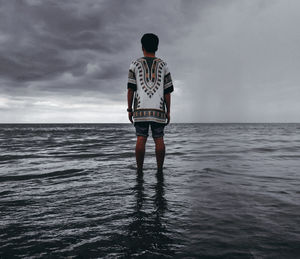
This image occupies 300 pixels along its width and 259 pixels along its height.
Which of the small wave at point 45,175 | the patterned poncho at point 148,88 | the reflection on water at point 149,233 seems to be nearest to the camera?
the reflection on water at point 149,233

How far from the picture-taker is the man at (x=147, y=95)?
3.79 metres

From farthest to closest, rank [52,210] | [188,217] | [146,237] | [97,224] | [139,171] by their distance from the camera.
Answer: [139,171], [52,210], [188,217], [97,224], [146,237]

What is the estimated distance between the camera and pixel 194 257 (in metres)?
1.29

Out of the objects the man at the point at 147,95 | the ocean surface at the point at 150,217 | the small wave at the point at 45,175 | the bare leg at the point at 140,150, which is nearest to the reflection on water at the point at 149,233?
the ocean surface at the point at 150,217

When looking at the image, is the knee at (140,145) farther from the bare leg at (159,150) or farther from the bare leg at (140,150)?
the bare leg at (159,150)

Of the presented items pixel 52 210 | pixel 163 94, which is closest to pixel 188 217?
pixel 52 210

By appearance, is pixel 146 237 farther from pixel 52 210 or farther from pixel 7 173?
pixel 7 173

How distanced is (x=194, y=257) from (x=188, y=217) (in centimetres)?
61

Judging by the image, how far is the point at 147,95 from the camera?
380 centimetres

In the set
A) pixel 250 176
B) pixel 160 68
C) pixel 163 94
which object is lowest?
pixel 250 176

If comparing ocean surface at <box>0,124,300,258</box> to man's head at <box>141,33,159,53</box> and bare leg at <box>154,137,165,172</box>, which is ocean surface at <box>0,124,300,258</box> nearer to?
bare leg at <box>154,137,165,172</box>

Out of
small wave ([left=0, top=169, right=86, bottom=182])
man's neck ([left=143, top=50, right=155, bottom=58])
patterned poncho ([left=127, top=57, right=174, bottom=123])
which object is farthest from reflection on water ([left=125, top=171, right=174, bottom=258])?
man's neck ([left=143, top=50, right=155, bottom=58])

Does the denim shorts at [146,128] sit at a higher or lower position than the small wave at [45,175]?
higher

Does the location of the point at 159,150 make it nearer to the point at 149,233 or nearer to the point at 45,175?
the point at 45,175
